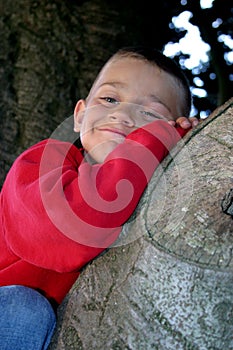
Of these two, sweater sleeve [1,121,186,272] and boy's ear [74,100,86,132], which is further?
boy's ear [74,100,86,132]

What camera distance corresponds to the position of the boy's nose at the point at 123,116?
124cm

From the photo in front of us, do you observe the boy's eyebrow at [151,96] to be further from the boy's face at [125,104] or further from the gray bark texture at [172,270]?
the gray bark texture at [172,270]

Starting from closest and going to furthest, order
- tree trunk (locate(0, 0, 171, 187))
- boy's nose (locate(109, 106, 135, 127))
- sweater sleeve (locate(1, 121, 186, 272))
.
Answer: sweater sleeve (locate(1, 121, 186, 272))
boy's nose (locate(109, 106, 135, 127))
tree trunk (locate(0, 0, 171, 187))

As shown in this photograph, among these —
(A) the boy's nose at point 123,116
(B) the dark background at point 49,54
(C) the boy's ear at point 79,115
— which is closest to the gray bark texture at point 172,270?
(A) the boy's nose at point 123,116

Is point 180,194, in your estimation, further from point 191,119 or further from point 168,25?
point 168,25

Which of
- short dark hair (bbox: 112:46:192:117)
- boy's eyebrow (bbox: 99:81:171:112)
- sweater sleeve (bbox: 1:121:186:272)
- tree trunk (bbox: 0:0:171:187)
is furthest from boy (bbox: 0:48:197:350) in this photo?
tree trunk (bbox: 0:0:171:187)

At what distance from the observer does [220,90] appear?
9.03 feet

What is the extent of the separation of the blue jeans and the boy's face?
406mm


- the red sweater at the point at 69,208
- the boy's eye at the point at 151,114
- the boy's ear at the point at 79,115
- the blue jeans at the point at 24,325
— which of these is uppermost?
the red sweater at the point at 69,208

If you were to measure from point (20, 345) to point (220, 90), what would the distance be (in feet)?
6.59

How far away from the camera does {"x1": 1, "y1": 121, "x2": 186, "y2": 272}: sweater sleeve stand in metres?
0.93

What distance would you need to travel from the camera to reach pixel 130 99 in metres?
1.30

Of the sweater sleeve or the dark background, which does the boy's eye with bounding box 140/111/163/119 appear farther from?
the dark background

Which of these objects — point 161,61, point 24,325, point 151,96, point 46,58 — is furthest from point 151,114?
point 46,58
